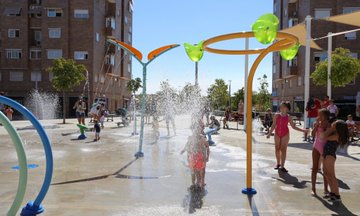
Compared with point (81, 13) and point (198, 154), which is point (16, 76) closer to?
point (81, 13)

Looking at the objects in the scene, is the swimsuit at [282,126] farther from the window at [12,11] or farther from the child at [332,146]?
the window at [12,11]

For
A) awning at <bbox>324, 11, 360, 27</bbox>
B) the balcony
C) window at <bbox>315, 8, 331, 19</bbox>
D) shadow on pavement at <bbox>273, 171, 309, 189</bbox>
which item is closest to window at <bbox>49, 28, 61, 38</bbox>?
the balcony

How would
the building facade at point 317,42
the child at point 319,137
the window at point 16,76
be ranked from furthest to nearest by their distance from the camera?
the window at point 16,76 → the building facade at point 317,42 → the child at point 319,137

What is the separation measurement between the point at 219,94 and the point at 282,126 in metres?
58.0

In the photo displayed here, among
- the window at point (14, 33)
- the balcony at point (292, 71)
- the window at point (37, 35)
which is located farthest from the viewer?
the window at point (37, 35)

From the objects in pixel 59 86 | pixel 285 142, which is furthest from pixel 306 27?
pixel 59 86

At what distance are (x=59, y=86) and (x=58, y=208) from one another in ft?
79.6

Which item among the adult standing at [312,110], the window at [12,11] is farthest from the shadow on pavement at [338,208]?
the window at [12,11]

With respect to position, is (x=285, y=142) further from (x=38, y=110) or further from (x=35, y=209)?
(x=38, y=110)

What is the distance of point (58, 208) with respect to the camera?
17.7ft

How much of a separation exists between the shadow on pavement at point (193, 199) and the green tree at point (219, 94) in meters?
58.8

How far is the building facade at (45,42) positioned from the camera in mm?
43438

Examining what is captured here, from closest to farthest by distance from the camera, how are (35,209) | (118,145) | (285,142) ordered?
1. (35,209)
2. (285,142)
3. (118,145)

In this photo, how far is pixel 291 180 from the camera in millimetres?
7582
